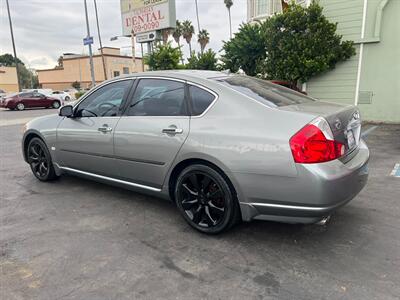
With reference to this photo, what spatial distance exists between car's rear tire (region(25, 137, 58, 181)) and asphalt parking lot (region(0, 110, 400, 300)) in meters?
0.72

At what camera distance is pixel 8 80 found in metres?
59.9

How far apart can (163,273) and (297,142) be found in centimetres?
152

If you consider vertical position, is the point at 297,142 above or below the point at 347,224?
above

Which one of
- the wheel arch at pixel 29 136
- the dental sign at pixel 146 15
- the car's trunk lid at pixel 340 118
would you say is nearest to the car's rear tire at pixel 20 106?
the dental sign at pixel 146 15

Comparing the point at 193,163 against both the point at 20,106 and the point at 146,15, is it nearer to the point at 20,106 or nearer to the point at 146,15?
the point at 146,15

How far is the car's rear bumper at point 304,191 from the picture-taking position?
8.67 feet

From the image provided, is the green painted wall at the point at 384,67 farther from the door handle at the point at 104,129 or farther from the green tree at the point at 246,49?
the door handle at the point at 104,129

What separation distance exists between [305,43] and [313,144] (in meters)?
8.55

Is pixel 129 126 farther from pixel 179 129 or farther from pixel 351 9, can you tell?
pixel 351 9

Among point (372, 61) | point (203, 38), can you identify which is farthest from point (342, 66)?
point (203, 38)

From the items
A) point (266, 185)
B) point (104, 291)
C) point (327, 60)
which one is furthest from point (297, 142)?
point (327, 60)

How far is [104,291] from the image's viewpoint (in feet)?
8.23

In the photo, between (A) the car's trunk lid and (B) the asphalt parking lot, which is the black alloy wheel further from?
(A) the car's trunk lid

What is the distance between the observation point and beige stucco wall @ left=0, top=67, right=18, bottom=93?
192 ft
